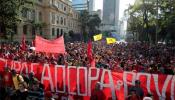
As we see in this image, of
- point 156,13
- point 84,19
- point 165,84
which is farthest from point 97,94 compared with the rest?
point 84,19

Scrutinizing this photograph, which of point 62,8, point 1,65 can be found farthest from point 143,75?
point 62,8

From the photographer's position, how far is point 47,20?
72188 millimetres

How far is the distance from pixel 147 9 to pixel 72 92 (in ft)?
175

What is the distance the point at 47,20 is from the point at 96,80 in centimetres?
6238

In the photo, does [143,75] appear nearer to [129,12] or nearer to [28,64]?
[28,64]

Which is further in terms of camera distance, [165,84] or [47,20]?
[47,20]

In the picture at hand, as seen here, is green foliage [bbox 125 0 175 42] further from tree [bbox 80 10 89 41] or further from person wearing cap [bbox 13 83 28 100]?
person wearing cap [bbox 13 83 28 100]

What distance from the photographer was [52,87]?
11.6 metres

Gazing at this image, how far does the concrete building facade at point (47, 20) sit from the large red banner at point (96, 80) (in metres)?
37.4

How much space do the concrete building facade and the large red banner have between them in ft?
123

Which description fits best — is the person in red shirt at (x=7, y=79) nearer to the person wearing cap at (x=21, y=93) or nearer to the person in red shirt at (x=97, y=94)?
the person wearing cap at (x=21, y=93)

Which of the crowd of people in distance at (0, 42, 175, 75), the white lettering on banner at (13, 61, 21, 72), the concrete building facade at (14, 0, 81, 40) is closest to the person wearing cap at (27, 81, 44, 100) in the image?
the white lettering on banner at (13, 61, 21, 72)

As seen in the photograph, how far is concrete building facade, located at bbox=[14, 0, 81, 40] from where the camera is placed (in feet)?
202

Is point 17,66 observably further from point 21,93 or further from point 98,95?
point 98,95
